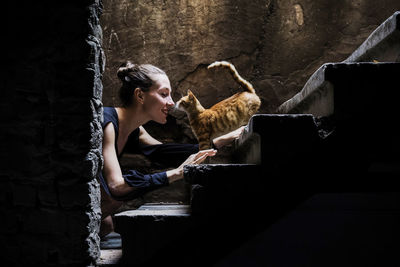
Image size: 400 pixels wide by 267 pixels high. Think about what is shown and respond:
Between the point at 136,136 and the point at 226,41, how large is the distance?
1.85 metres

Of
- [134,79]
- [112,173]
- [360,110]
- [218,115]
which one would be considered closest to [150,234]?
[112,173]

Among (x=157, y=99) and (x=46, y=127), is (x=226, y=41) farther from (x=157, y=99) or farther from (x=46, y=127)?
(x=46, y=127)

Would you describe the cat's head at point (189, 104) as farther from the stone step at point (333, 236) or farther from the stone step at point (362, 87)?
the stone step at point (362, 87)

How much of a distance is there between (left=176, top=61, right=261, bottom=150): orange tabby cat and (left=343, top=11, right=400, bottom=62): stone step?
1.46 meters

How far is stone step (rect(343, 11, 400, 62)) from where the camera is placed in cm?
143

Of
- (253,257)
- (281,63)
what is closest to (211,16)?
(281,63)

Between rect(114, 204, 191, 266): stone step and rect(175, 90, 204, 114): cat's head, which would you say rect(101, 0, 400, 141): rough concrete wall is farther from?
rect(114, 204, 191, 266): stone step

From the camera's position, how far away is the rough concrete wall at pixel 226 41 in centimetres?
391

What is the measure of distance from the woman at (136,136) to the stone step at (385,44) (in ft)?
3.65

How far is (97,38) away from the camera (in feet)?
5.77

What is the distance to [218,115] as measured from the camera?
10.9 ft

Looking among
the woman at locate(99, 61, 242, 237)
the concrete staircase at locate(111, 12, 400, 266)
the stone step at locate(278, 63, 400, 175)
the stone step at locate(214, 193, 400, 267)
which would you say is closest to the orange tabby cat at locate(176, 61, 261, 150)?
the woman at locate(99, 61, 242, 237)

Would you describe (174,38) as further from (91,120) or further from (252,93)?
(91,120)

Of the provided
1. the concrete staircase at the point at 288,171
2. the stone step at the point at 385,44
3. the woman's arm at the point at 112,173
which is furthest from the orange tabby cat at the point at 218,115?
the concrete staircase at the point at 288,171
